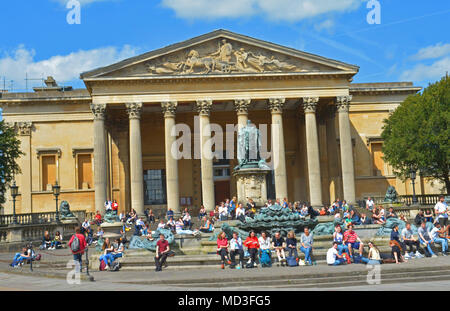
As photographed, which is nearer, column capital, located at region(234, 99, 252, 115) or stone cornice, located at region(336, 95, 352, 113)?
column capital, located at region(234, 99, 252, 115)

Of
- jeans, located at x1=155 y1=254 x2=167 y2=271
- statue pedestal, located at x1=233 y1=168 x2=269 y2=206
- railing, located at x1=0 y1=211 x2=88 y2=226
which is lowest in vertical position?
jeans, located at x1=155 y1=254 x2=167 y2=271

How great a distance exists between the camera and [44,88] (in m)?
58.7

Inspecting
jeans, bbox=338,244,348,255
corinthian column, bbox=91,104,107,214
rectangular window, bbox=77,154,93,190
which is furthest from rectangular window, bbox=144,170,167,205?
jeans, bbox=338,244,348,255

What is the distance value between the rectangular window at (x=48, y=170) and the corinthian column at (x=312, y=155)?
24.2 meters

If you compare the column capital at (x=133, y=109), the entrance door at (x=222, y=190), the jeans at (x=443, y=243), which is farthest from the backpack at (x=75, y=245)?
the entrance door at (x=222, y=190)

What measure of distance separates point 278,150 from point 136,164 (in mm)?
11856

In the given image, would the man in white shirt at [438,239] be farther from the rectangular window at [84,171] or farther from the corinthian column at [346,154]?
the rectangular window at [84,171]

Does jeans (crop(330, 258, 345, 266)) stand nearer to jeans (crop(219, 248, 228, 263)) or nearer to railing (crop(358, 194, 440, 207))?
jeans (crop(219, 248, 228, 263))

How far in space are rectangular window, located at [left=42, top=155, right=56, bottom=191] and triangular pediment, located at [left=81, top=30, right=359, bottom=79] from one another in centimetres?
1346

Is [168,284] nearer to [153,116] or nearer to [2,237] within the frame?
[2,237]

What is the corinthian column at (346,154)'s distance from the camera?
46.0 meters

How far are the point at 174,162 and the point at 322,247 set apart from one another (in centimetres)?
2539

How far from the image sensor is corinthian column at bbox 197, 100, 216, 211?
147ft

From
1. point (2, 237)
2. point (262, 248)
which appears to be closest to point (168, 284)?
point (262, 248)
